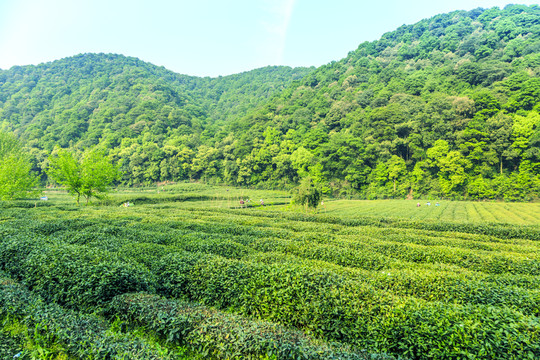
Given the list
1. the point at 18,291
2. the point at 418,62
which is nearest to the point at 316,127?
the point at 418,62

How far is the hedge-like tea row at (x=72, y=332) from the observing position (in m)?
4.81

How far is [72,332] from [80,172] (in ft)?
118

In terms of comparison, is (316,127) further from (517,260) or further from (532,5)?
(532,5)

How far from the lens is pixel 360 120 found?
7319 cm

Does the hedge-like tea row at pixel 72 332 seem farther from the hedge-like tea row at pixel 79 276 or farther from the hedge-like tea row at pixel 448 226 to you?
the hedge-like tea row at pixel 448 226

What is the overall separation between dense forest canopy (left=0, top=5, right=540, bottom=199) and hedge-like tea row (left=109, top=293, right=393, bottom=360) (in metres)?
59.1

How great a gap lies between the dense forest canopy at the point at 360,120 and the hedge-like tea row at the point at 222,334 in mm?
59076

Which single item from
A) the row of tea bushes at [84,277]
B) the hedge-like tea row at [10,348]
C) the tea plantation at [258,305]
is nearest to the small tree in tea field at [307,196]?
the tea plantation at [258,305]

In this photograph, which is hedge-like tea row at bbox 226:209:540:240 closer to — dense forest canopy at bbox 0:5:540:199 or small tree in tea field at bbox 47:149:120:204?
small tree in tea field at bbox 47:149:120:204

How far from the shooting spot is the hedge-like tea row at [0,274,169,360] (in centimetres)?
481

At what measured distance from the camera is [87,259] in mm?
8367

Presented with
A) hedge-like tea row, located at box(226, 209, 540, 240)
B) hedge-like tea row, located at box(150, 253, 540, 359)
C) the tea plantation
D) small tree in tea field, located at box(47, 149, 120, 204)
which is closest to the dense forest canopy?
hedge-like tea row, located at box(226, 209, 540, 240)

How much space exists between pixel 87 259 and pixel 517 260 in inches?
610

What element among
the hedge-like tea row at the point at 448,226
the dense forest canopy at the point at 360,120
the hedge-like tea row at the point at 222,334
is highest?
the dense forest canopy at the point at 360,120
